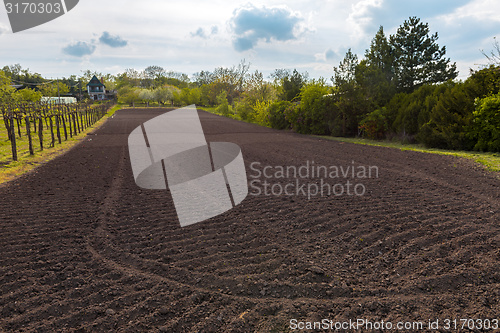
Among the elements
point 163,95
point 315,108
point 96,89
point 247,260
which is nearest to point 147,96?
point 163,95

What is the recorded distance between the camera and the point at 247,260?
4129mm

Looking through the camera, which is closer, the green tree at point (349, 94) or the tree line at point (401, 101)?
the tree line at point (401, 101)

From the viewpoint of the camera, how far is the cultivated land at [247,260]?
3076 mm

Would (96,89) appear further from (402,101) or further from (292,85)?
(402,101)

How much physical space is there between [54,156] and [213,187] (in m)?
8.07

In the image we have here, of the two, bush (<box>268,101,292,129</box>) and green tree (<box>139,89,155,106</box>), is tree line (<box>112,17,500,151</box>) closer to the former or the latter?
bush (<box>268,101,292,129</box>)

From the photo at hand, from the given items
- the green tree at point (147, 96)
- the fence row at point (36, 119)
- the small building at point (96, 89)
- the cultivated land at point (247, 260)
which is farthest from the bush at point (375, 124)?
the small building at point (96, 89)

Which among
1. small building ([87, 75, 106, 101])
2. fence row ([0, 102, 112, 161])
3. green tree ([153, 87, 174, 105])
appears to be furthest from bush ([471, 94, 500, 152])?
small building ([87, 75, 106, 101])

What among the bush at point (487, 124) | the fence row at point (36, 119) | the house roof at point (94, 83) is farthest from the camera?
the house roof at point (94, 83)

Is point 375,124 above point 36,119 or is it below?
below

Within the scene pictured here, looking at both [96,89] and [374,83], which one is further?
[96,89]

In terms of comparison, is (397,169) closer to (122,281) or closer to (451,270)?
(451,270)

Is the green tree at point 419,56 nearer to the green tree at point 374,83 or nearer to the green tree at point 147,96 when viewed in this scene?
the green tree at point 374,83

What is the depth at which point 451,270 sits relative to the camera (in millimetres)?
3777
